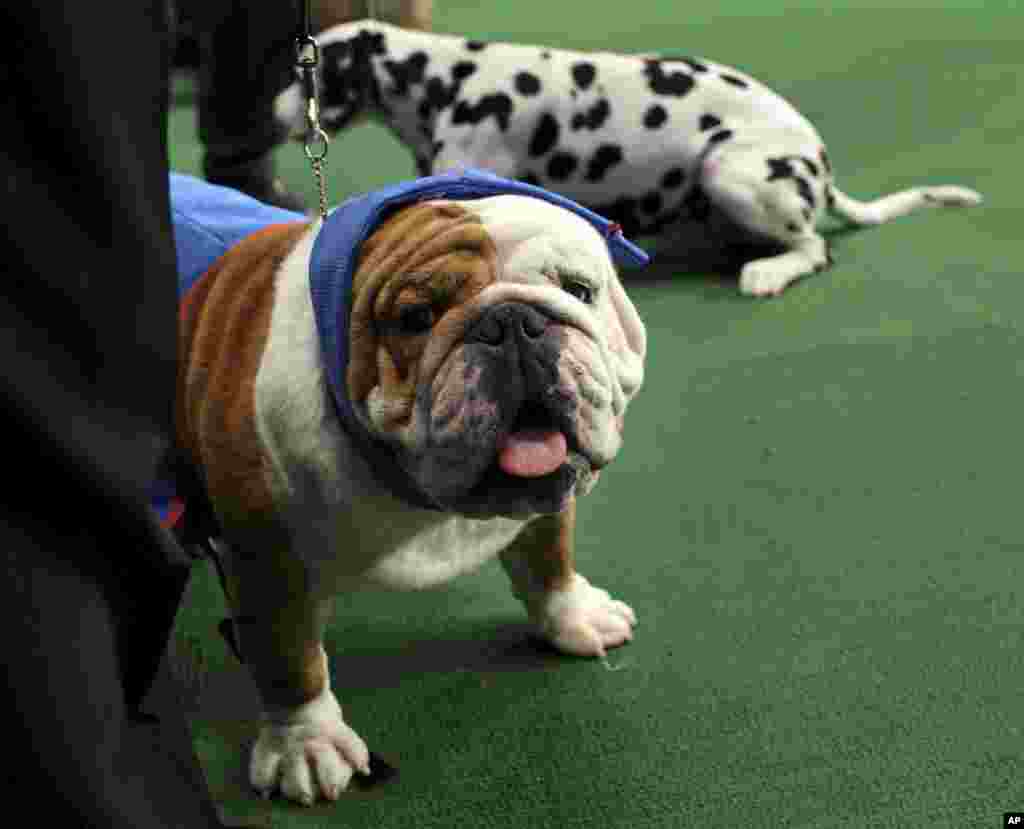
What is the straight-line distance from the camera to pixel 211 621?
142 cm

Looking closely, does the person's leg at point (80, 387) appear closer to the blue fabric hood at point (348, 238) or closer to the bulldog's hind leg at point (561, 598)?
the blue fabric hood at point (348, 238)

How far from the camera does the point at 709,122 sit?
8.11ft

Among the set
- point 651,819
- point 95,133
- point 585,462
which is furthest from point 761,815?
point 95,133

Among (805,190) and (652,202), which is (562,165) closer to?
(652,202)

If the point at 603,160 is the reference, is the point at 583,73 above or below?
above

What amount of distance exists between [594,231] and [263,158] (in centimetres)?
152

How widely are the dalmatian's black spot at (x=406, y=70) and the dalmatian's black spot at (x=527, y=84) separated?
0.78 ft

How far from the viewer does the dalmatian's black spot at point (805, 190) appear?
95.7 inches

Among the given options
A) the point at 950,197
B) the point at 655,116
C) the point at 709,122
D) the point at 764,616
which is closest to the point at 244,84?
the point at 655,116

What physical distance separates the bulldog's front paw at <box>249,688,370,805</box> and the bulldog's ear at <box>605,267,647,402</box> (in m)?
0.45

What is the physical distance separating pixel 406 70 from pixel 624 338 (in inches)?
69.9

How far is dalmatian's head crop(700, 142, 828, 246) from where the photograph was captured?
2.41 meters

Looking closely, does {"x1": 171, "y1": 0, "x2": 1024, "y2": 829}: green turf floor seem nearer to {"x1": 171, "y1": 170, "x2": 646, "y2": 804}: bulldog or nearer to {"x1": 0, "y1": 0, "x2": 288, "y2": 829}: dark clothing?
{"x1": 171, "y1": 170, "x2": 646, "y2": 804}: bulldog

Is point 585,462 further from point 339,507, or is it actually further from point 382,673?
point 382,673
